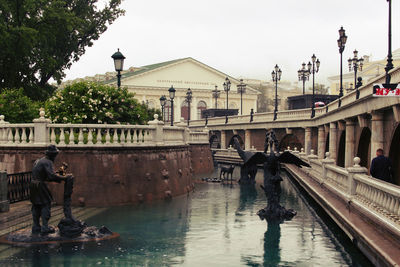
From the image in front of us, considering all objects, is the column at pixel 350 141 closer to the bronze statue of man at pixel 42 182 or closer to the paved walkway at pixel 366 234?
the paved walkway at pixel 366 234

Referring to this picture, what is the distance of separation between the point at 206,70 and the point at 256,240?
86.7 m


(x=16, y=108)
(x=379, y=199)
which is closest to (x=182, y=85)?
(x=16, y=108)

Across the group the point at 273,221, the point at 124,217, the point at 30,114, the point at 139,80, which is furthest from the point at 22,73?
the point at 139,80

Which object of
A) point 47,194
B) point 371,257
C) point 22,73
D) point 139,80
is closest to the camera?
point 371,257

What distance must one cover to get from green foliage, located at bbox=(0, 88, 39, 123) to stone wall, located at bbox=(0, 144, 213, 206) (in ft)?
21.3

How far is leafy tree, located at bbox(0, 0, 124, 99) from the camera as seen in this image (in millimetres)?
34062

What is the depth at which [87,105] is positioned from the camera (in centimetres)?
2111

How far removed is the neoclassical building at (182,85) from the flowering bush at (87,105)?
68.0 m

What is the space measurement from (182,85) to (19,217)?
270 ft

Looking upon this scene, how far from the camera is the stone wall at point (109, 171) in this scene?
727 inches

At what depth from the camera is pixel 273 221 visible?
658 inches

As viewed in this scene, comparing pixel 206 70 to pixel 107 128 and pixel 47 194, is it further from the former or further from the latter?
pixel 47 194

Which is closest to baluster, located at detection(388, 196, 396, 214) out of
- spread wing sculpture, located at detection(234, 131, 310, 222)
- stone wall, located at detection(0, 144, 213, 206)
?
spread wing sculpture, located at detection(234, 131, 310, 222)

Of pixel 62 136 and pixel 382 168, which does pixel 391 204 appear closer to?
pixel 382 168
